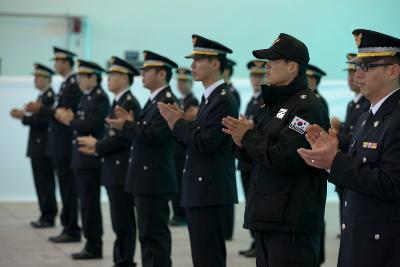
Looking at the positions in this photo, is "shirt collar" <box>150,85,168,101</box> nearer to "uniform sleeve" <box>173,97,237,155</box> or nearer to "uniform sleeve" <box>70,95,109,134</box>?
"uniform sleeve" <box>173,97,237,155</box>

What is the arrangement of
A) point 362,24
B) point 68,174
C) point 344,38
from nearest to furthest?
point 68,174
point 362,24
point 344,38

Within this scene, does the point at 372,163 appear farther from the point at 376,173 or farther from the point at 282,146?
the point at 282,146

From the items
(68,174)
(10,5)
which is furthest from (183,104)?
(10,5)

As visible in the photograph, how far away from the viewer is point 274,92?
3.76 metres

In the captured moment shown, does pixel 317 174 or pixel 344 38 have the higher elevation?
pixel 344 38

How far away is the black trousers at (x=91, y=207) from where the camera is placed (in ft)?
21.5

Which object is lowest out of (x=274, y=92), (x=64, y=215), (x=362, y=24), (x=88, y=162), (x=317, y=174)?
(x=64, y=215)

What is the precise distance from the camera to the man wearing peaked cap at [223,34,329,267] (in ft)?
11.8

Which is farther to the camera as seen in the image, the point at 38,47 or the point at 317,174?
the point at 38,47

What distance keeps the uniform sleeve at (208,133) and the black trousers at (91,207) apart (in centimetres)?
210

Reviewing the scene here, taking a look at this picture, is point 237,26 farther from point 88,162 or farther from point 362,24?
point 88,162

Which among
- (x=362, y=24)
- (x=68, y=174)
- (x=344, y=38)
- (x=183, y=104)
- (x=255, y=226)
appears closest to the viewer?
(x=255, y=226)

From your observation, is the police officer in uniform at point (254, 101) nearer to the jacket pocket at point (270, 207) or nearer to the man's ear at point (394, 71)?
the jacket pocket at point (270, 207)

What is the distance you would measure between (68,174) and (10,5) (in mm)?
4962
